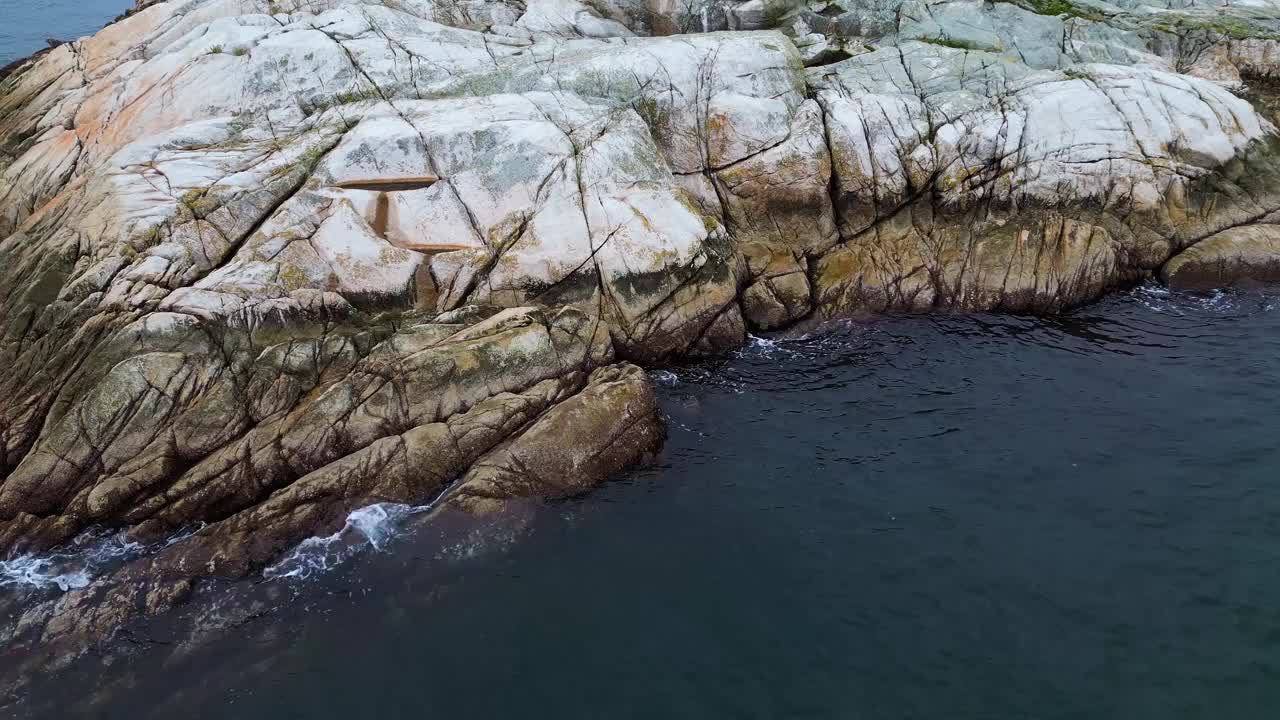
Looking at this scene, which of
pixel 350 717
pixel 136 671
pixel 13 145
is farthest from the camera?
pixel 13 145

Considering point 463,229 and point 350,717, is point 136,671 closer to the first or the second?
point 350,717

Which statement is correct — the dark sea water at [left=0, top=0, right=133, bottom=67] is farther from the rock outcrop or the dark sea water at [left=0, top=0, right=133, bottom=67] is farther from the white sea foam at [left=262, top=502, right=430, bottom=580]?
the white sea foam at [left=262, top=502, right=430, bottom=580]

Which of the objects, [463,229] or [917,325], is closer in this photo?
[463,229]

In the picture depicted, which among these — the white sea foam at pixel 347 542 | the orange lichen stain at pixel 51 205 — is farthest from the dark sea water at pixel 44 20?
the white sea foam at pixel 347 542

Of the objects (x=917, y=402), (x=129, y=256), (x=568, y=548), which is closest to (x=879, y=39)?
(x=917, y=402)

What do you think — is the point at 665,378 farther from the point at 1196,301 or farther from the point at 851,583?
the point at 1196,301

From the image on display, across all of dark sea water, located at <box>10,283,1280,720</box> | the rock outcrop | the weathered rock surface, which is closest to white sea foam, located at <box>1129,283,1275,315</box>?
the weathered rock surface
